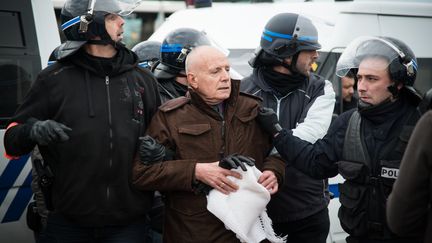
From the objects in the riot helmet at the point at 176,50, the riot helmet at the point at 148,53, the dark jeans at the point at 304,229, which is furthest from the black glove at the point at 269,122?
the riot helmet at the point at 148,53

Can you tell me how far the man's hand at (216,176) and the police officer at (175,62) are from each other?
910 mm

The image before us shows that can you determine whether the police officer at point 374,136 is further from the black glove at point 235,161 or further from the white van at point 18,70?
the white van at point 18,70

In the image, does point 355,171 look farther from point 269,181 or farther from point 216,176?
point 216,176

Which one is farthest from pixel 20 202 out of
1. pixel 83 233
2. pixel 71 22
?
pixel 71 22

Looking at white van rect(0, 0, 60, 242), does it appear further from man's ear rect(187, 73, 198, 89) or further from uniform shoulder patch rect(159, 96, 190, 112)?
man's ear rect(187, 73, 198, 89)

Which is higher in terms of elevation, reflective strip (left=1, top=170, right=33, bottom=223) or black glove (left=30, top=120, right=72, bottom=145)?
black glove (left=30, top=120, right=72, bottom=145)

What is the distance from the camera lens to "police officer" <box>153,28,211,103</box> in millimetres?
3980

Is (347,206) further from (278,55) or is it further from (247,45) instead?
(247,45)

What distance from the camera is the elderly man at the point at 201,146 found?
309 cm

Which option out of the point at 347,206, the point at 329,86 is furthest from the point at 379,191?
the point at 329,86

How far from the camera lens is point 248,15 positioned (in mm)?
5480

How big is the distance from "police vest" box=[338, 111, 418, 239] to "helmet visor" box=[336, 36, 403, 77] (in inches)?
11.6

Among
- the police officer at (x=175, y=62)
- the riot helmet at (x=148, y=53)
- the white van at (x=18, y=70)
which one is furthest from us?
the riot helmet at (x=148, y=53)

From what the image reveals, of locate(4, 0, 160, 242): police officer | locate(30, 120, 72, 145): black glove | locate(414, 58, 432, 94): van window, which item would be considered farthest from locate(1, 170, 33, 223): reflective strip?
locate(414, 58, 432, 94): van window
